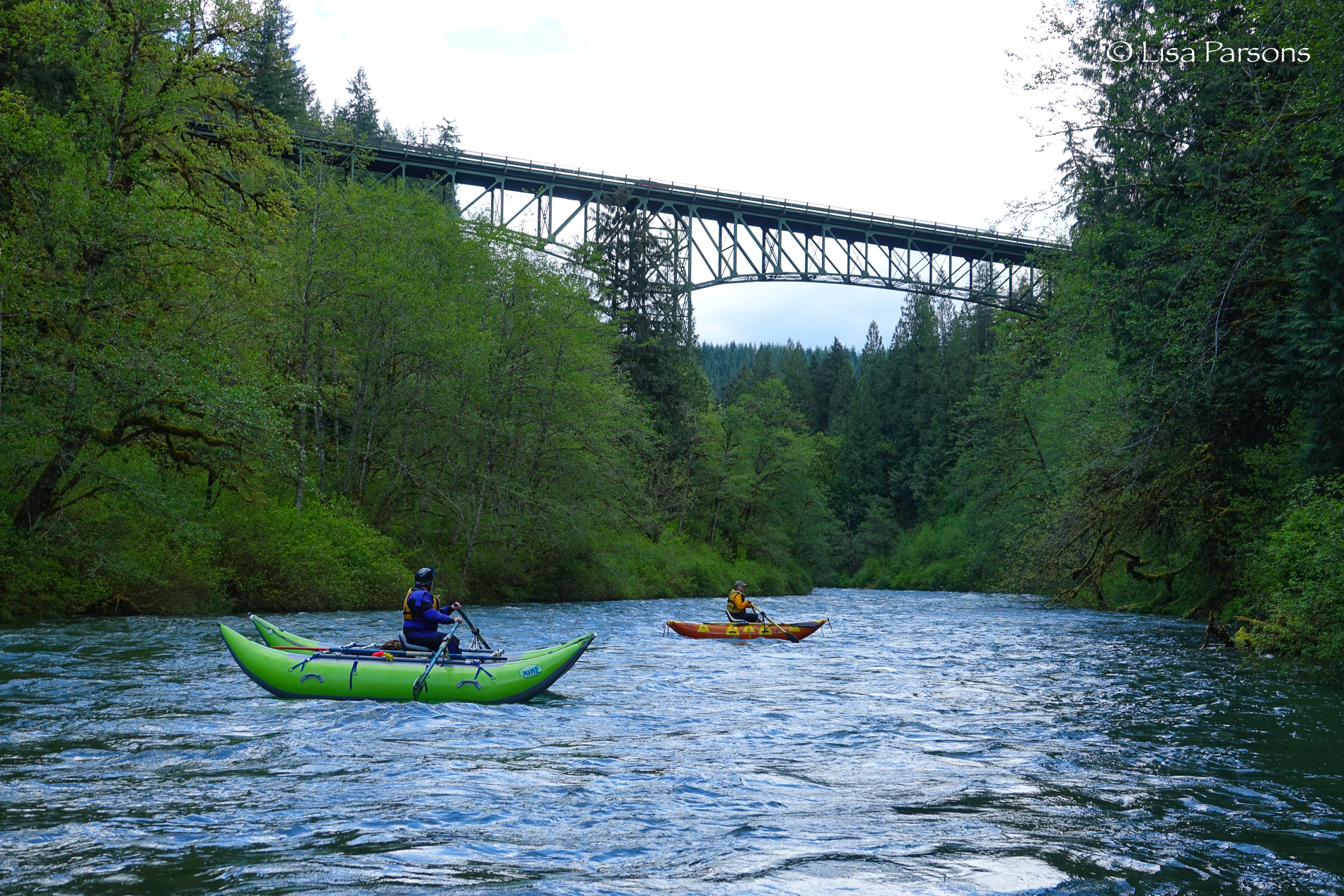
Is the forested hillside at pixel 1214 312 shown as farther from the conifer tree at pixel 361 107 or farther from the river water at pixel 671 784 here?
the conifer tree at pixel 361 107

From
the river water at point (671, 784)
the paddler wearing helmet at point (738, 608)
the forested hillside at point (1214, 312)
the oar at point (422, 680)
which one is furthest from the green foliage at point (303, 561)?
the forested hillside at point (1214, 312)

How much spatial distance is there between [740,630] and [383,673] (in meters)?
11.0

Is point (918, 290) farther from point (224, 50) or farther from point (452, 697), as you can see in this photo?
point (452, 697)

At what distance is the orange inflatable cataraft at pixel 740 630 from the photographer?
70.3 ft

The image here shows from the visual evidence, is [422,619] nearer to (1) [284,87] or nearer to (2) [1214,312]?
(2) [1214,312]

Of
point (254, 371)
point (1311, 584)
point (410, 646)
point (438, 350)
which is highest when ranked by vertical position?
point (438, 350)

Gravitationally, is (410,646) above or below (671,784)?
above

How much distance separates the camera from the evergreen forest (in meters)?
15.8

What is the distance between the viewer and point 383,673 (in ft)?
38.0

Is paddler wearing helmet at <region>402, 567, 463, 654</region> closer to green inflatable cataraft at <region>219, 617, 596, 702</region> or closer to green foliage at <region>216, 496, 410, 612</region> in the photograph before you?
green inflatable cataraft at <region>219, 617, 596, 702</region>

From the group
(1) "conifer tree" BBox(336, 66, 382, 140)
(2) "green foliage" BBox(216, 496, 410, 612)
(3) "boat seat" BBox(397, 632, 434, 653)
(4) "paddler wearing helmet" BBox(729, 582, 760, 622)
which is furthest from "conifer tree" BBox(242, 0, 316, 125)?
(3) "boat seat" BBox(397, 632, 434, 653)

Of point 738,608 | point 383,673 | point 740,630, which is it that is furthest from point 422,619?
point 738,608

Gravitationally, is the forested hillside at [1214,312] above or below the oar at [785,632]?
above

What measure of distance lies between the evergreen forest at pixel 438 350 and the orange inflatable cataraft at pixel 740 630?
5652 millimetres
